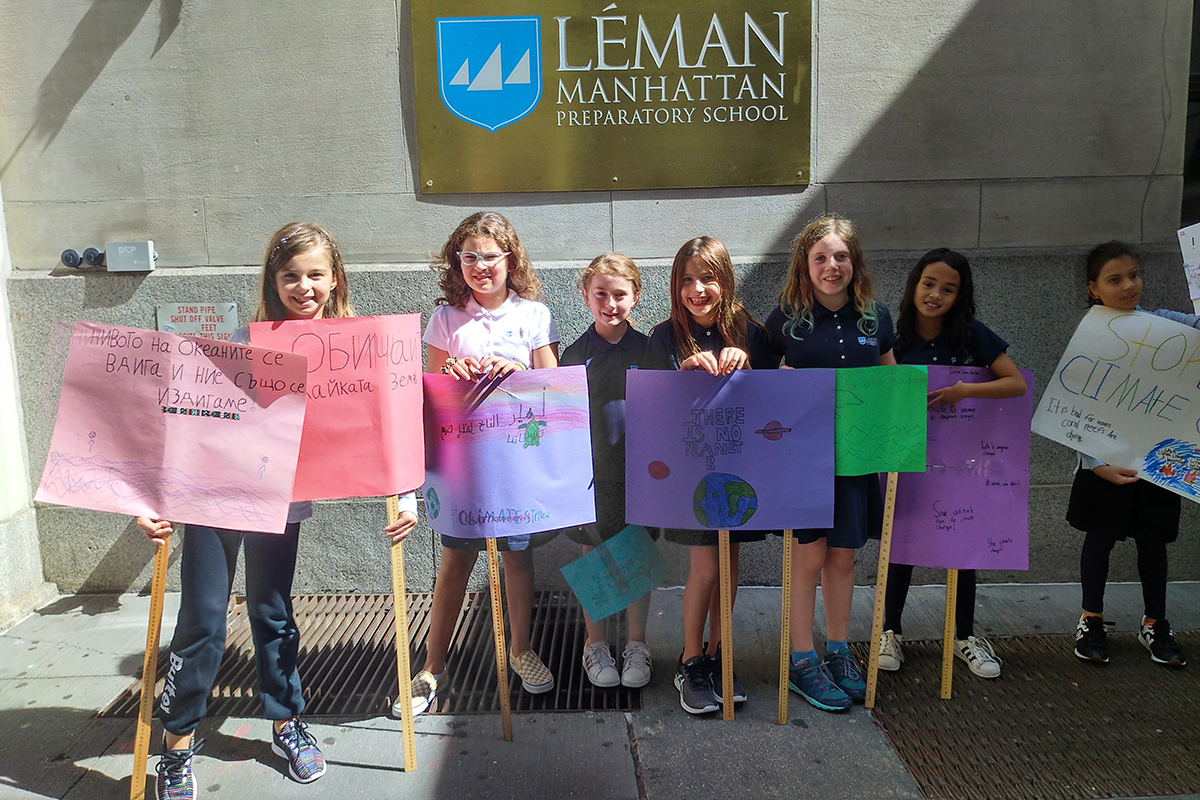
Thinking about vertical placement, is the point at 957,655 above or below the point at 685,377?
below

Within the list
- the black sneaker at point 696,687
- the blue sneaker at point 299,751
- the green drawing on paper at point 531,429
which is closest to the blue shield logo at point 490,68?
the green drawing on paper at point 531,429

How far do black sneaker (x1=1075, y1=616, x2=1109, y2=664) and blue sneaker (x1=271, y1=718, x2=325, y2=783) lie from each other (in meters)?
3.26

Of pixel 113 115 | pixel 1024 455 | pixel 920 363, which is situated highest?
pixel 113 115

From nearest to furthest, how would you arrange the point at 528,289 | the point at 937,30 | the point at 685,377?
the point at 685,377
the point at 528,289
the point at 937,30

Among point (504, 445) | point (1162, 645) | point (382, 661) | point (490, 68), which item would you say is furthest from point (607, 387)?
point (1162, 645)

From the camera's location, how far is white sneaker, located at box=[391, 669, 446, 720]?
10.3ft

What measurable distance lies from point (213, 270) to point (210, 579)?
89.7 inches

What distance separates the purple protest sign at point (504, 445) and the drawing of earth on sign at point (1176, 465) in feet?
7.77

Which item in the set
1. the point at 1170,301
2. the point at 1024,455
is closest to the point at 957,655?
the point at 1024,455

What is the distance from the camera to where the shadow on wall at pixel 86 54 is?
4.07m

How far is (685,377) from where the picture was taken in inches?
114

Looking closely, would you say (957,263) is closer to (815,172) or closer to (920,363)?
(920,363)

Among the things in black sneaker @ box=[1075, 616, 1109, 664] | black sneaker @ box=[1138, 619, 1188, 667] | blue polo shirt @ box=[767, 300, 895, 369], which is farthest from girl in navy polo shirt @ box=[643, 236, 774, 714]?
black sneaker @ box=[1138, 619, 1188, 667]

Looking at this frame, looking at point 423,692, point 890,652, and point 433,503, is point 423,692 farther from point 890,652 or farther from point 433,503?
point 890,652
